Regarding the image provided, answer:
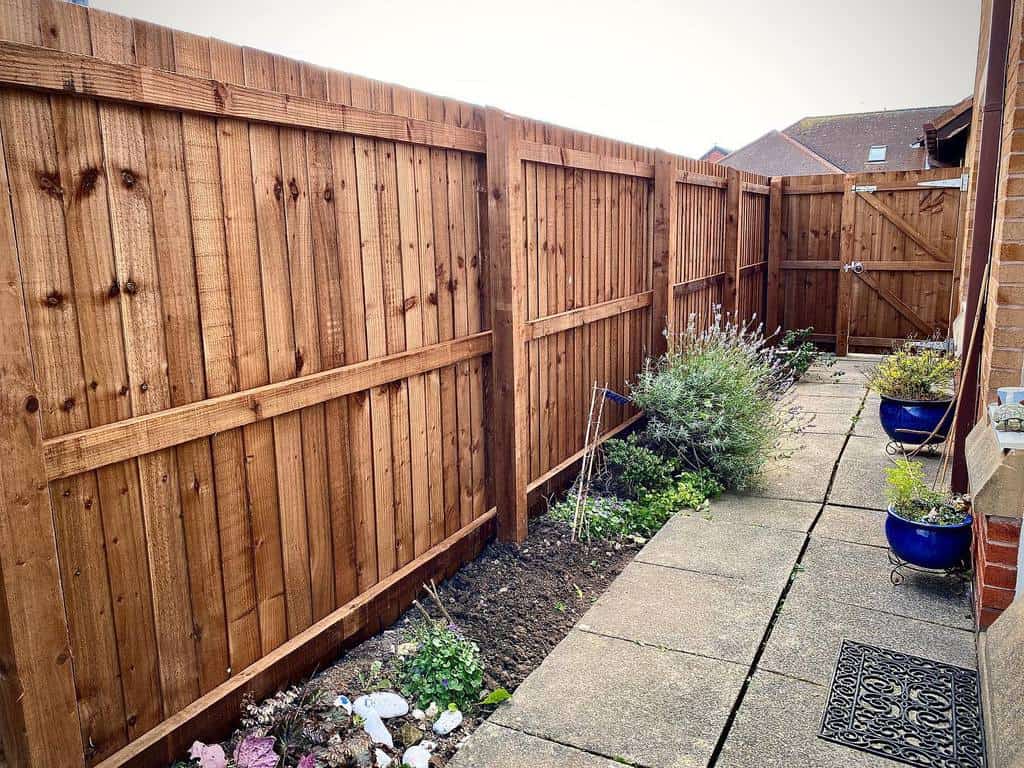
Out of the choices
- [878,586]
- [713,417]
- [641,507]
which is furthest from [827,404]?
[878,586]

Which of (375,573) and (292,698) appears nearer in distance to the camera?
(292,698)

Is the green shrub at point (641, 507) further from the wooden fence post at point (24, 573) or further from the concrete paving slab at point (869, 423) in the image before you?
the wooden fence post at point (24, 573)

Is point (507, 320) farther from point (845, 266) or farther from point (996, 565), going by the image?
point (845, 266)

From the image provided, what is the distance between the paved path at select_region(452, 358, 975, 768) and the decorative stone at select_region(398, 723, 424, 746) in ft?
0.66

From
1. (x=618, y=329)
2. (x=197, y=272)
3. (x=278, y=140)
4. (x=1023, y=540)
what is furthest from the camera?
(x=618, y=329)

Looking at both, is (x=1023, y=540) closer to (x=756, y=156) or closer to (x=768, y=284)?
(x=768, y=284)

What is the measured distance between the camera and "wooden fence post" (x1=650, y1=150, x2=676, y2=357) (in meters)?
5.94

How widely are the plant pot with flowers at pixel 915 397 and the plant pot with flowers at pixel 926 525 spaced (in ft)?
6.28

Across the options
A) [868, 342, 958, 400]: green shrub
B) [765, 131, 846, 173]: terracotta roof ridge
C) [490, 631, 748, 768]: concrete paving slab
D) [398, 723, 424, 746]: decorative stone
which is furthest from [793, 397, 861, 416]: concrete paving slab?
[765, 131, 846, 173]: terracotta roof ridge

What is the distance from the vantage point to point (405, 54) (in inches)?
1135

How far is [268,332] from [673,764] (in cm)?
196

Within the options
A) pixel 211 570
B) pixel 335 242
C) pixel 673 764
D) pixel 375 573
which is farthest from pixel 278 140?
pixel 673 764

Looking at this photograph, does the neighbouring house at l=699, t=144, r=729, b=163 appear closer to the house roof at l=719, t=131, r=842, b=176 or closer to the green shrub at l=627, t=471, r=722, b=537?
the house roof at l=719, t=131, r=842, b=176

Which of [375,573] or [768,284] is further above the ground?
[768,284]
